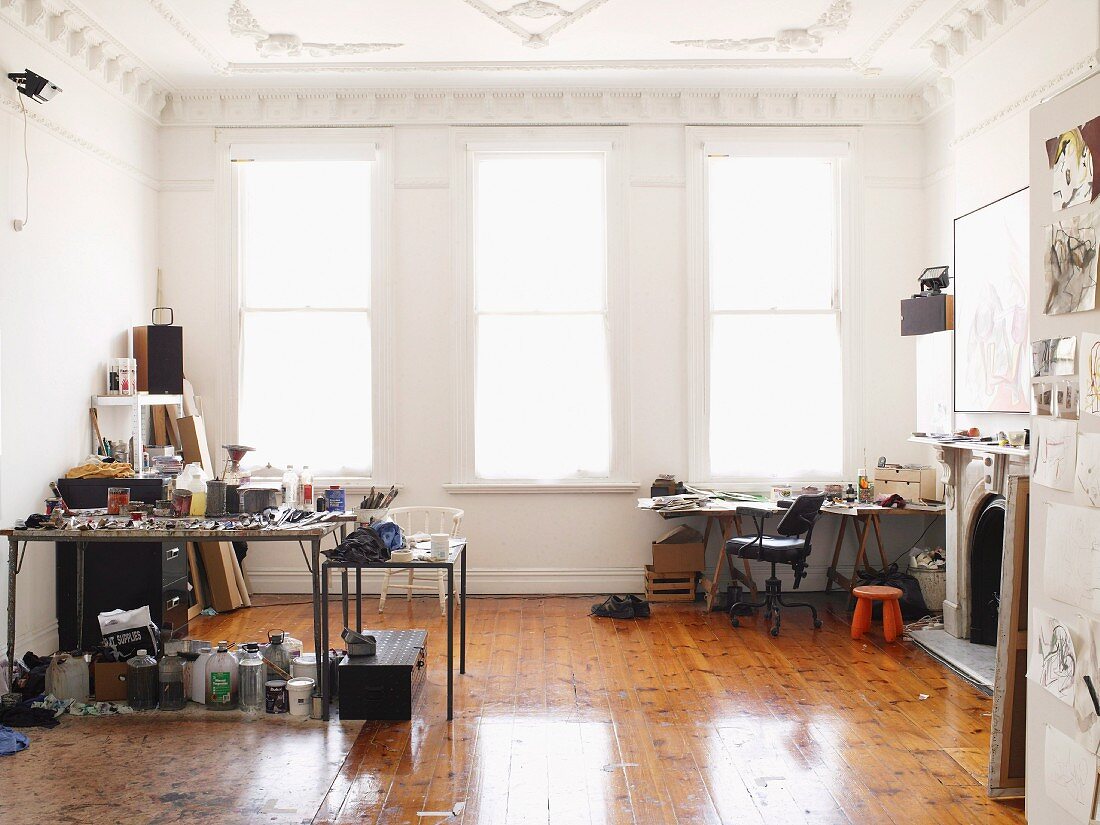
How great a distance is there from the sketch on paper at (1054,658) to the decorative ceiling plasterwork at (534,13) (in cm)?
439

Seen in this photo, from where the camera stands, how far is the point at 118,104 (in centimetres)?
641

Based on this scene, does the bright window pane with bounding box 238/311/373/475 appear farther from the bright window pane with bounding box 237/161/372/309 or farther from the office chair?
the office chair

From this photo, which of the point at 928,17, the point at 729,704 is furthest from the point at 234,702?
the point at 928,17

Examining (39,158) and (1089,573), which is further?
(39,158)

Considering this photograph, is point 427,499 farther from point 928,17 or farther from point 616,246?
point 928,17

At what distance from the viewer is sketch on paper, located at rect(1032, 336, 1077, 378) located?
107 inches

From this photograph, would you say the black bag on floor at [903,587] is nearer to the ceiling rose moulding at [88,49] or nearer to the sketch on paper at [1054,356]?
the sketch on paper at [1054,356]

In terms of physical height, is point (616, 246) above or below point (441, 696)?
above

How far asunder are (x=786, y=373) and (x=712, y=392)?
628mm

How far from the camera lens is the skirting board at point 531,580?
7145 millimetres

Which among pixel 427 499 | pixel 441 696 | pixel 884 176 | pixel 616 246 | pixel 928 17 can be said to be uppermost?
pixel 928 17

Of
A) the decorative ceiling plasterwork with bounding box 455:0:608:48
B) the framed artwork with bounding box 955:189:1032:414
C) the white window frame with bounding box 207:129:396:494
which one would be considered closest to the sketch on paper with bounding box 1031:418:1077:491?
the framed artwork with bounding box 955:189:1032:414

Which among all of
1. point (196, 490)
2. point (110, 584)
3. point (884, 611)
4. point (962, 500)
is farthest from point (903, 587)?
point (110, 584)

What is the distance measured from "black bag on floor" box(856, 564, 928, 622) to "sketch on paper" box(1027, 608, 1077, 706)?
11.4 ft
